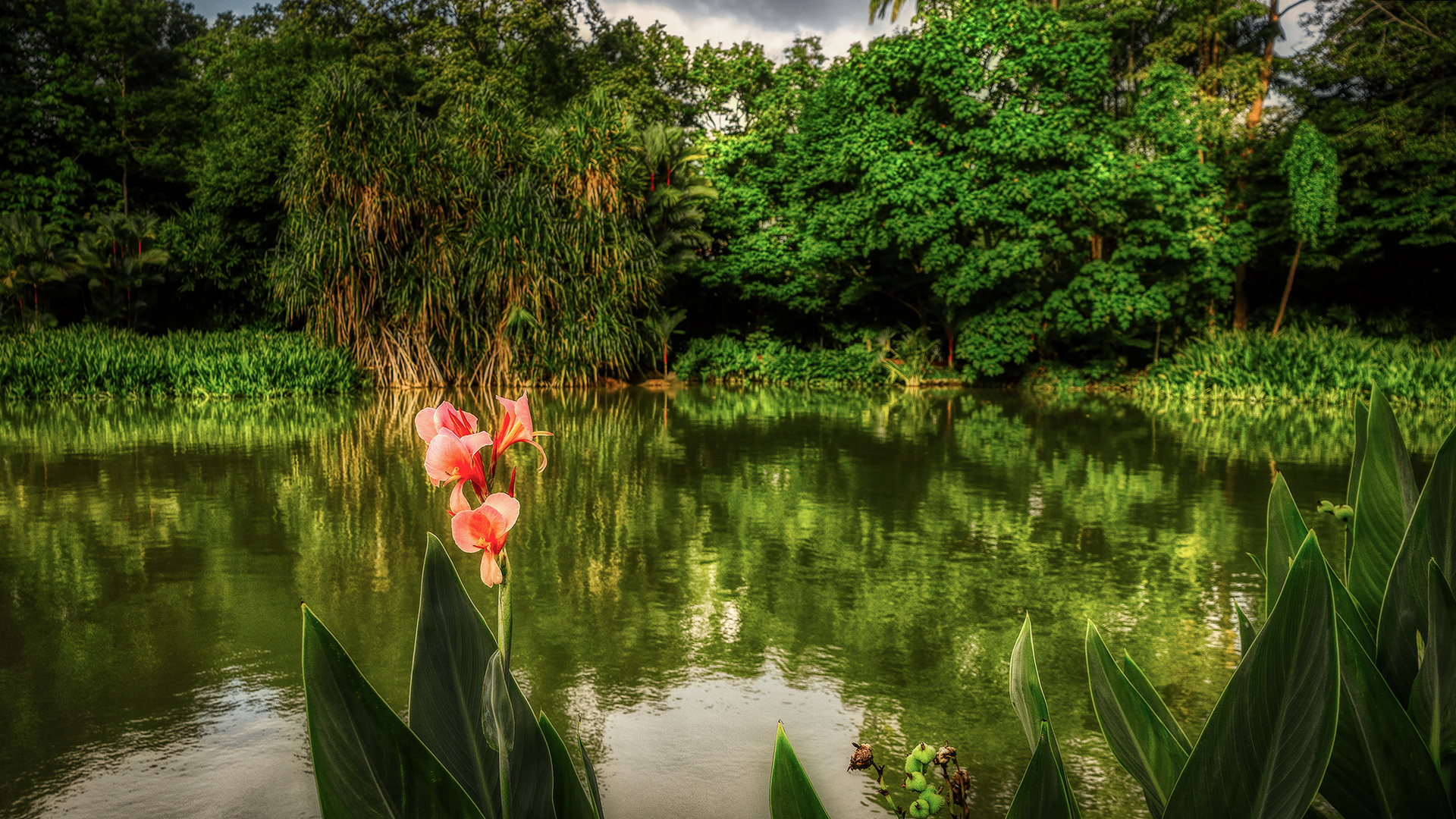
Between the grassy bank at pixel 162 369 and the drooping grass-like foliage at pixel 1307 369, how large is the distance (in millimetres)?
12516

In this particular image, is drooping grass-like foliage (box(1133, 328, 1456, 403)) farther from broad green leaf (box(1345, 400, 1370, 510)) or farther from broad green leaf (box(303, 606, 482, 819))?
broad green leaf (box(303, 606, 482, 819))

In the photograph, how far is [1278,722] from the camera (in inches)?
30.4

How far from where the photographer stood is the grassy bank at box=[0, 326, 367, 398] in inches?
459

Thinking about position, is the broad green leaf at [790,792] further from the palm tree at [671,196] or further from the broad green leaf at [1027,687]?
the palm tree at [671,196]

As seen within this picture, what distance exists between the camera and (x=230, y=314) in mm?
18562

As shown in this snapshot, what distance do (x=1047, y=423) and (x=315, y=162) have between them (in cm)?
1101

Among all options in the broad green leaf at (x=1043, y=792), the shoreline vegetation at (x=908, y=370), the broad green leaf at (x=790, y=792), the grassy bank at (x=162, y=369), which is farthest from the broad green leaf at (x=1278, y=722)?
the grassy bank at (x=162, y=369)

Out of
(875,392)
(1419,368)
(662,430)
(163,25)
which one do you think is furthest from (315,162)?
(163,25)

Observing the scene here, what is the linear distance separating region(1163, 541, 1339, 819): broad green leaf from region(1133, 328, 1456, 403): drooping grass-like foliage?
42.7ft

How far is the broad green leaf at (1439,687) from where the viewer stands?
96 cm

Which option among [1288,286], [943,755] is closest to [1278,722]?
[943,755]

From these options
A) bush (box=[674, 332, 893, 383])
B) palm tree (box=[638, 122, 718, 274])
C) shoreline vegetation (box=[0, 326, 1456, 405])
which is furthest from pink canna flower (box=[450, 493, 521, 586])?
bush (box=[674, 332, 893, 383])

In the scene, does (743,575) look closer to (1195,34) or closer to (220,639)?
(220,639)

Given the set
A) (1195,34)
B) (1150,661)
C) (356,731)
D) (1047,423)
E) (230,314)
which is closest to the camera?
(356,731)
